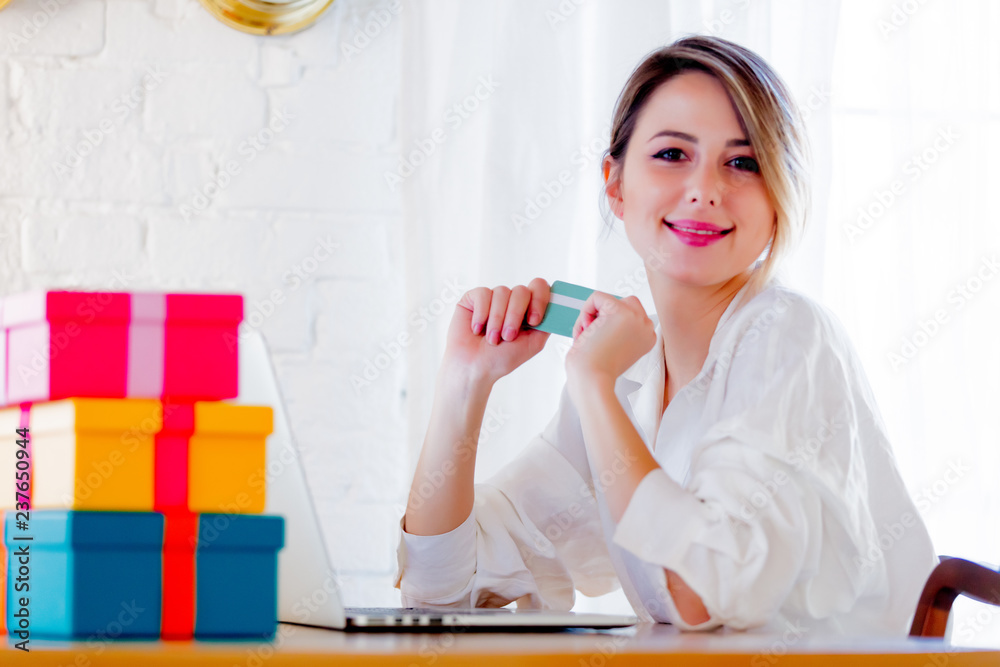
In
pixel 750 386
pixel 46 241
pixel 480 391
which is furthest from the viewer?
pixel 46 241

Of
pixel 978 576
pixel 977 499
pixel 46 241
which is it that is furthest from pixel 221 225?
pixel 977 499

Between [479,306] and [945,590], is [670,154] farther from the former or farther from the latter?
[945,590]

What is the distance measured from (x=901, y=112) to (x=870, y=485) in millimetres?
820

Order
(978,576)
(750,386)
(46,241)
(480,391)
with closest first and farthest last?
(978,576), (750,386), (480,391), (46,241)

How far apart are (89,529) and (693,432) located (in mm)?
768

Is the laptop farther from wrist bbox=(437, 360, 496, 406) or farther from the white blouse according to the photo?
wrist bbox=(437, 360, 496, 406)

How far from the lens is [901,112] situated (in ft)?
5.23

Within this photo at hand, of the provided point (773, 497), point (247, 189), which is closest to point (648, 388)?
point (773, 497)

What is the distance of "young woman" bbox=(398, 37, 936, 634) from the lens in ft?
2.75

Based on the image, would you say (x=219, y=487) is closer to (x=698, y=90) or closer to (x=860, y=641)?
(x=860, y=641)

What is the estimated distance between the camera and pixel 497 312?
1119mm

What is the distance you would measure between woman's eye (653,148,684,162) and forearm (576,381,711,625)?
410mm

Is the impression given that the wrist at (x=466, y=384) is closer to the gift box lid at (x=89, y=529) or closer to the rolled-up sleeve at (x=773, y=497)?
the rolled-up sleeve at (x=773, y=497)

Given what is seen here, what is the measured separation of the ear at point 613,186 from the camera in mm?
1346
